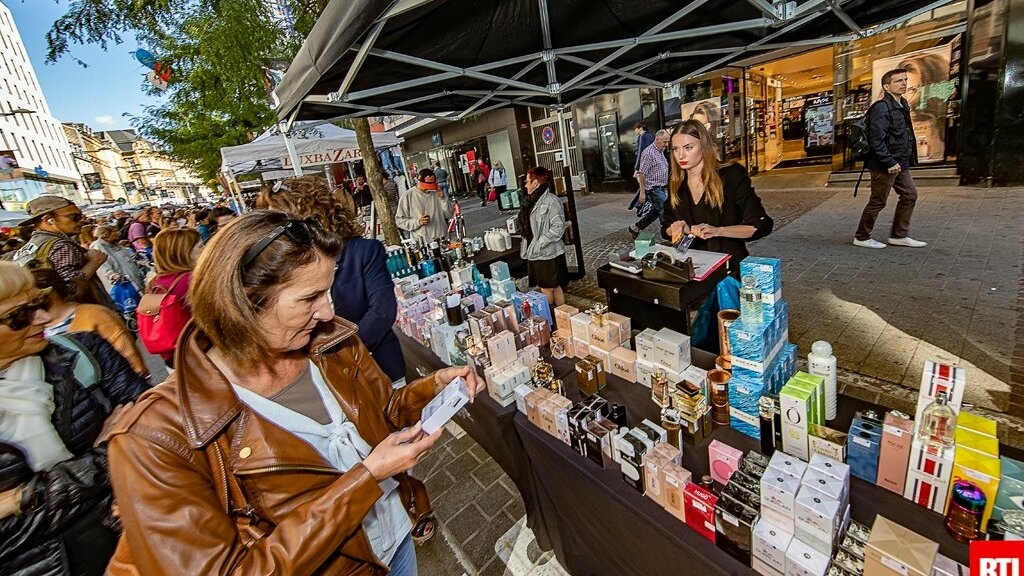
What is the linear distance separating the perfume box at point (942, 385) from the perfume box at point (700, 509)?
2.13 ft

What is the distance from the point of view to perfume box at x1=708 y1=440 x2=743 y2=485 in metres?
1.37

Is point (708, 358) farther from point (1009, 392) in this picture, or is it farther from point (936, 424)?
point (1009, 392)

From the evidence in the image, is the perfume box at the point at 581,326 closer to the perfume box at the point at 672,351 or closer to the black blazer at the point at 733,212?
the perfume box at the point at 672,351

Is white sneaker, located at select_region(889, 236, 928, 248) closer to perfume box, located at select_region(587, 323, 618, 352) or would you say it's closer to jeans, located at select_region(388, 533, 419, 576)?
perfume box, located at select_region(587, 323, 618, 352)

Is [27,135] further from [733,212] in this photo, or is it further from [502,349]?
[733,212]

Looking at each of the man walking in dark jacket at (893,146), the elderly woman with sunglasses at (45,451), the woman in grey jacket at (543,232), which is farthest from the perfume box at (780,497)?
the man walking in dark jacket at (893,146)

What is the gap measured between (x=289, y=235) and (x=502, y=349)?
1.32m

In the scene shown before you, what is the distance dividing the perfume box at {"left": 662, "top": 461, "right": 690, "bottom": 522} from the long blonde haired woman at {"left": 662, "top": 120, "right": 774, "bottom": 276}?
2.02 meters

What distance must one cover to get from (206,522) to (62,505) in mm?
1266

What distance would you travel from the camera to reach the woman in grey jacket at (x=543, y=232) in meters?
4.52

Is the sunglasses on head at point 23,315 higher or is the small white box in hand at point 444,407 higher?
the sunglasses on head at point 23,315

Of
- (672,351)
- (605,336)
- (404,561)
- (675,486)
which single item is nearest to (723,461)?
(675,486)

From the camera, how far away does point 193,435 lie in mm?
972

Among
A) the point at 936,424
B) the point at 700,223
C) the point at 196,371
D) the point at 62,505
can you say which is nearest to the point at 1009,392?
the point at 700,223
